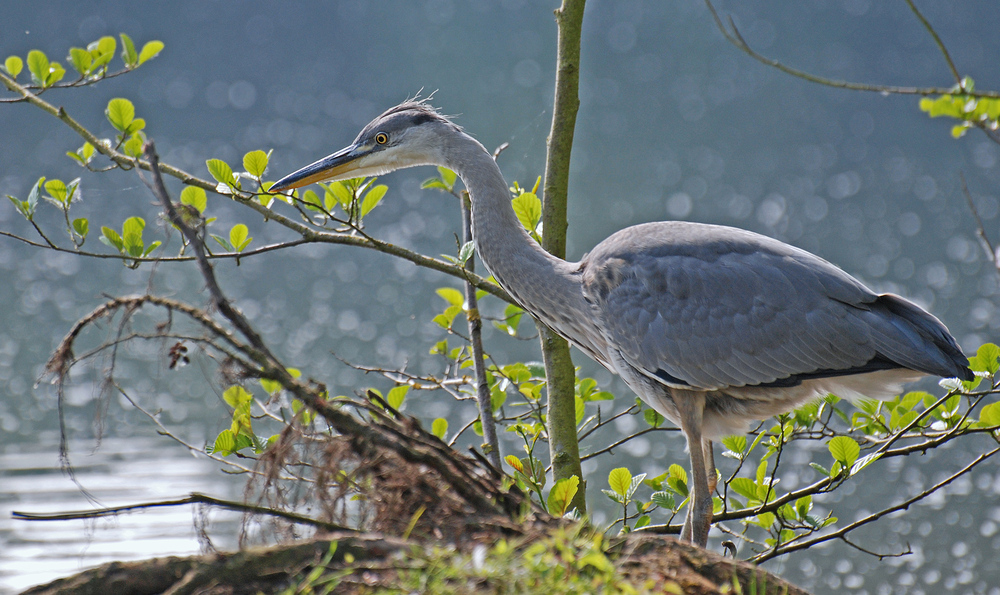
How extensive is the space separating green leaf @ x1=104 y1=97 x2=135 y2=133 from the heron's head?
0.73m

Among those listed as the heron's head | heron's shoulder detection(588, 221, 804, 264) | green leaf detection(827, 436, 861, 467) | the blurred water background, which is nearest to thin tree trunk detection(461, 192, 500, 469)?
heron's shoulder detection(588, 221, 804, 264)

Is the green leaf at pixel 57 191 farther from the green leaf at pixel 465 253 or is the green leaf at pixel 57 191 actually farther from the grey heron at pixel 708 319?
the green leaf at pixel 465 253

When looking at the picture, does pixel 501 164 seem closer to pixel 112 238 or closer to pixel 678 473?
pixel 678 473

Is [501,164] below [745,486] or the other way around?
the other way around

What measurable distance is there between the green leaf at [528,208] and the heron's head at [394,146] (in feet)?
1.38

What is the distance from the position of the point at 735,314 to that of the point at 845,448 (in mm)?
578

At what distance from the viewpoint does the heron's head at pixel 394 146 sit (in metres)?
3.28

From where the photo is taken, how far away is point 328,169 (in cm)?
325

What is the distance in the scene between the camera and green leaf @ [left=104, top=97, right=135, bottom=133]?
2689 mm

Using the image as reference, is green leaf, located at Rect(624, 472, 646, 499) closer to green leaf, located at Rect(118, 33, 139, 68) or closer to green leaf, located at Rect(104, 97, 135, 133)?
green leaf, located at Rect(104, 97, 135, 133)

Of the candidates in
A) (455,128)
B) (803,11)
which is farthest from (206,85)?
(455,128)

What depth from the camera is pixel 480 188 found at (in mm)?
3156

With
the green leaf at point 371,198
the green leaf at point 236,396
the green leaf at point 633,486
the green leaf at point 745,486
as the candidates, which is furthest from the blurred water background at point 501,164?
the green leaf at point 745,486

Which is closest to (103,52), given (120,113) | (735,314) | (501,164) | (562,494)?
(120,113)
